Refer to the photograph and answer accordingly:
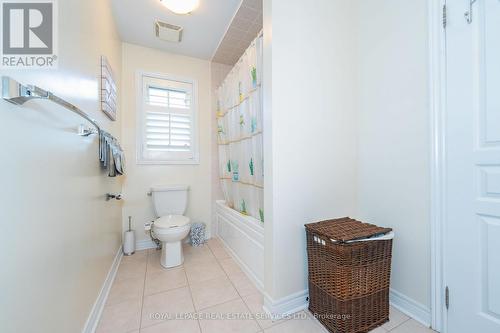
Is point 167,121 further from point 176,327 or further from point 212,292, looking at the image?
point 176,327

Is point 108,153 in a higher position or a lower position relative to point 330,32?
lower

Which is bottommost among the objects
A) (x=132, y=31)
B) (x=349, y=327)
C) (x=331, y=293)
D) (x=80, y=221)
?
(x=349, y=327)

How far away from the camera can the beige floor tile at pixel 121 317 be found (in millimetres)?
1241

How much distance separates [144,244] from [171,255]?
2.23 feet

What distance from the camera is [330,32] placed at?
5.06 feet

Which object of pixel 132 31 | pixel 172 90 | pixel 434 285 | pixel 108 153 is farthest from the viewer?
pixel 172 90

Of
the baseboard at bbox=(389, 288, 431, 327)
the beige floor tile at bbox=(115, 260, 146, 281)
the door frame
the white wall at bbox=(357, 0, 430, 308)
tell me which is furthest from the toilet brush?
the door frame

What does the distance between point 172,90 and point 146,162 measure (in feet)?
3.30

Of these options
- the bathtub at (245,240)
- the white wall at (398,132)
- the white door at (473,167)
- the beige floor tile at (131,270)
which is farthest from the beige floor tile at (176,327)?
the white door at (473,167)

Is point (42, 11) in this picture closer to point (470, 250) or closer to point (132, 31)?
point (132, 31)

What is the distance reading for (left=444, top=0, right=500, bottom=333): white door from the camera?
100 centimetres

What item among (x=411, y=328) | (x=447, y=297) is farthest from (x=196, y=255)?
(x=447, y=297)

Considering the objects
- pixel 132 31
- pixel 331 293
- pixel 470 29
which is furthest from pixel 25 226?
pixel 132 31

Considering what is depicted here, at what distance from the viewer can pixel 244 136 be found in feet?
6.55
